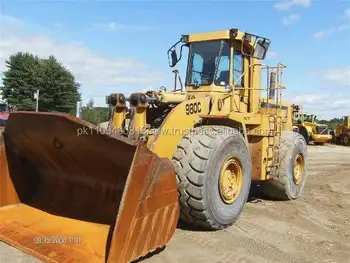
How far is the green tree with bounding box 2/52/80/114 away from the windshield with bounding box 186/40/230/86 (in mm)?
39412

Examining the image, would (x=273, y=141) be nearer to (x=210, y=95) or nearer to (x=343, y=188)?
(x=210, y=95)

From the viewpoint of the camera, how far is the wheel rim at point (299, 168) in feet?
25.1

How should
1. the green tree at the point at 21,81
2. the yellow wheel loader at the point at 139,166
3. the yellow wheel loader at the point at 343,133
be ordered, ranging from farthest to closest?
the green tree at the point at 21,81
the yellow wheel loader at the point at 343,133
the yellow wheel loader at the point at 139,166

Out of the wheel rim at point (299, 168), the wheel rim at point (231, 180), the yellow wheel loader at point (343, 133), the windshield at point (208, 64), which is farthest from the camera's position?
the yellow wheel loader at point (343, 133)

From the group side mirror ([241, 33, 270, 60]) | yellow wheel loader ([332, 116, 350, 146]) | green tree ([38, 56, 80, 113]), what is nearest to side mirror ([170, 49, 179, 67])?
side mirror ([241, 33, 270, 60])

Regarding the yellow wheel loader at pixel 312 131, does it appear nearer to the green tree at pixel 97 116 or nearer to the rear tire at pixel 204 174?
the green tree at pixel 97 116

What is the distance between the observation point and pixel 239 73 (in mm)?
6469

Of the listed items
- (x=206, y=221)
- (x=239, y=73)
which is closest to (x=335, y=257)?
(x=206, y=221)

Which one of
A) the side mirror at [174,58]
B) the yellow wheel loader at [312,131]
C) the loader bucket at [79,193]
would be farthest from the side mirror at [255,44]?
the yellow wheel loader at [312,131]

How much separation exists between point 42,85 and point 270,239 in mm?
43585

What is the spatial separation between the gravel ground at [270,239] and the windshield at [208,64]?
6.94 feet

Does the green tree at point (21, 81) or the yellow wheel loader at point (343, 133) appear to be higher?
the green tree at point (21, 81)

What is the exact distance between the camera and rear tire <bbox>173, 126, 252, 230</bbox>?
453 centimetres

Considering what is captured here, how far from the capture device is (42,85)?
44969mm
